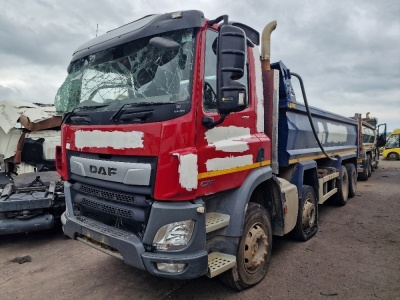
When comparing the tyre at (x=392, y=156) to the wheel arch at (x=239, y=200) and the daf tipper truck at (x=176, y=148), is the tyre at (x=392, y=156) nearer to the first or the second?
the daf tipper truck at (x=176, y=148)

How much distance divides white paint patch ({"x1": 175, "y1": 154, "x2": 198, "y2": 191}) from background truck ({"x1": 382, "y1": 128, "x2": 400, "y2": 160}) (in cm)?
2506

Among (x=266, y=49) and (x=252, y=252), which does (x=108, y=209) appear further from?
(x=266, y=49)

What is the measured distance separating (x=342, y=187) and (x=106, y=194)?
221 inches

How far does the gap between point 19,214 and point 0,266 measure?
31.0 inches

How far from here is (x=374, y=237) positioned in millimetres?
4781

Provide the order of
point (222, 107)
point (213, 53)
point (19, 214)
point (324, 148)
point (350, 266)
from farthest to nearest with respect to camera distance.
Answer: point (324, 148) → point (19, 214) → point (350, 266) → point (213, 53) → point (222, 107)

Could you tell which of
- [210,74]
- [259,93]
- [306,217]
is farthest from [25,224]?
[306,217]

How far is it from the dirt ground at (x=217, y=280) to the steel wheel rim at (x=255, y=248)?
26 centimetres

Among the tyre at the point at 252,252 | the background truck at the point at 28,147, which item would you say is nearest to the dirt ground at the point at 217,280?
the tyre at the point at 252,252

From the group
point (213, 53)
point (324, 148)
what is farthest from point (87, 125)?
point (324, 148)

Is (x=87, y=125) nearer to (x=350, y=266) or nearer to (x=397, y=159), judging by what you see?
(x=350, y=266)

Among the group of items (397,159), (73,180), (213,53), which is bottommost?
(397,159)

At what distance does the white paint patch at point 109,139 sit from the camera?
2.54 m

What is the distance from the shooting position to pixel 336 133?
633 cm
